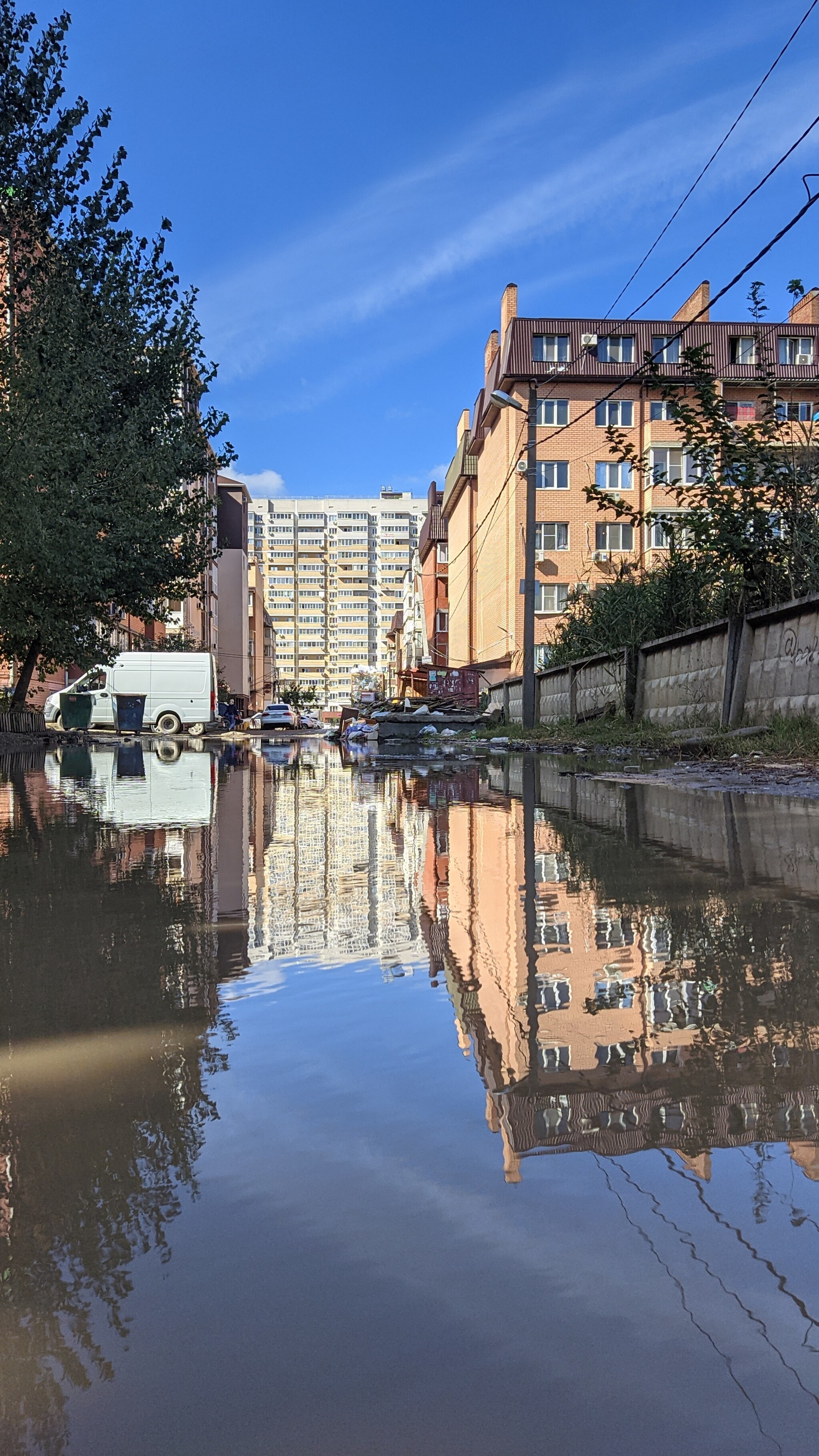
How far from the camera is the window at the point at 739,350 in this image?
153 feet

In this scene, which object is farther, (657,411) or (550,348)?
(657,411)

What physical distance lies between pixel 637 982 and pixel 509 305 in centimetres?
4772

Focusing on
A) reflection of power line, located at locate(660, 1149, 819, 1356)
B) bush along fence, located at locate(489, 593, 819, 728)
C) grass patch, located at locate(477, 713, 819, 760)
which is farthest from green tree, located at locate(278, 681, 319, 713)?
reflection of power line, located at locate(660, 1149, 819, 1356)

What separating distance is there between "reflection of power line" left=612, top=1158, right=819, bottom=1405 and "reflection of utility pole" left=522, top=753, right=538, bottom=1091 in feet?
1.62

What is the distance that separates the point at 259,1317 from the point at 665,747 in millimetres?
14586

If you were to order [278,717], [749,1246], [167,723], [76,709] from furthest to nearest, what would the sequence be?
[278,717], [167,723], [76,709], [749,1246]

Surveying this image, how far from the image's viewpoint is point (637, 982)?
10.3 ft

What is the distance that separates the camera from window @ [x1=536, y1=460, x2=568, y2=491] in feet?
155

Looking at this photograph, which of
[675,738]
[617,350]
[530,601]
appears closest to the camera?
[675,738]

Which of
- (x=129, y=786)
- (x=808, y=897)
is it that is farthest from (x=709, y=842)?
(x=129, y=786)

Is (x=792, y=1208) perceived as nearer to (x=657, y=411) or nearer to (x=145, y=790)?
(x=145, y=790)

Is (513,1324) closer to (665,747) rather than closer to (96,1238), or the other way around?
(96,1238)

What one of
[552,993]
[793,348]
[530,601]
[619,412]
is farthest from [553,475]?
[552,993]

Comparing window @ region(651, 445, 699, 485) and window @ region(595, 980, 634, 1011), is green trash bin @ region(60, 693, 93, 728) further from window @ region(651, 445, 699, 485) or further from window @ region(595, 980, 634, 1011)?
window @ region(595, 980, 634, 1011)
